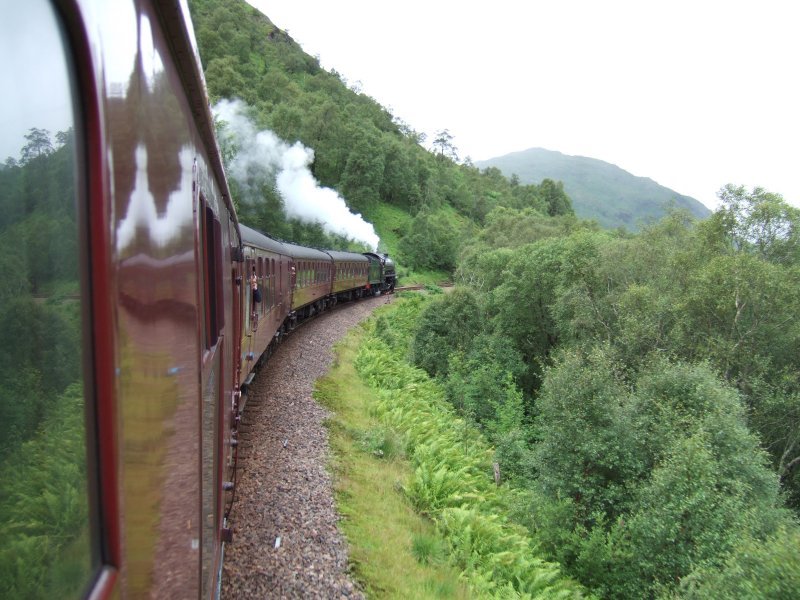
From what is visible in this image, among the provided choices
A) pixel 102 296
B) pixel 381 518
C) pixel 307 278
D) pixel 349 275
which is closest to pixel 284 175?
pixel 349 275

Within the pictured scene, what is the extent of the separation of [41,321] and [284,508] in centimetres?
720

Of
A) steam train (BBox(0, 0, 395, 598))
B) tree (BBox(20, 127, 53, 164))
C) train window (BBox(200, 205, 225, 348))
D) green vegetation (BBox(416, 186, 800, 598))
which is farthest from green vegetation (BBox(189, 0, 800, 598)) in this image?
tree (BBox(20, 127, 53, 164))

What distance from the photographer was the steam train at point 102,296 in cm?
104

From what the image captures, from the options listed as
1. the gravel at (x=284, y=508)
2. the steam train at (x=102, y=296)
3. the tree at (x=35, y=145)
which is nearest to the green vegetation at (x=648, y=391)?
the gravel at (x=284, y=508)

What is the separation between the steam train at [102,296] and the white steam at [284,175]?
37.2 m

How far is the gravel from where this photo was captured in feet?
20.6

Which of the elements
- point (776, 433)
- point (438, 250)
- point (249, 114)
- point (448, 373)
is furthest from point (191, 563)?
point (438, 250)

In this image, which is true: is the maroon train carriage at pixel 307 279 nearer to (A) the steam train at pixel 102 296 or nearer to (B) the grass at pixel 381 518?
A: (B) the grass at pixel 381 518

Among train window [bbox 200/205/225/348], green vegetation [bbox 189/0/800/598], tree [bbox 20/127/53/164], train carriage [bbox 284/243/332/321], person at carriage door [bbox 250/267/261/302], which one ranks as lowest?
green vegetation [bbox 189/0/800/598]

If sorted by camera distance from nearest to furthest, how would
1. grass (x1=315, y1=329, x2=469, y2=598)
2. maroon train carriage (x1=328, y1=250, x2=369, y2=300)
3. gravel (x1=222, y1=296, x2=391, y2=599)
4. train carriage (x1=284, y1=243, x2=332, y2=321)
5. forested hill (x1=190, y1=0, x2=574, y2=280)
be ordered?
gravel (x1=222, y1=296, x2=391, y2=599)
grass (x1=315, y1=329, x2=469, y2=598)
train carriage (x1=284, y1=243, x2=332, y2=321)
maroon train carriage (x1=328, y1=250, x2=369, y2=300)
forested hill (x1=190, y1=0, x2=574, y2=280)

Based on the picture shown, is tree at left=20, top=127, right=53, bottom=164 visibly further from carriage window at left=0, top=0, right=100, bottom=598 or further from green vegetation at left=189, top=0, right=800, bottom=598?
green vegetation at left=189, top=0, right=800, bottom=598

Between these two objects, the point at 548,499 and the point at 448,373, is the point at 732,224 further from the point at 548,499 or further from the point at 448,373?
the point at 548,499

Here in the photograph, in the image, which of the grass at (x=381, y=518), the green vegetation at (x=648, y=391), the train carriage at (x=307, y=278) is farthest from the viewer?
the train carriage at (x=307, y=278)

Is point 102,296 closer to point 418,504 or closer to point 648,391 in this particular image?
point 418,504
